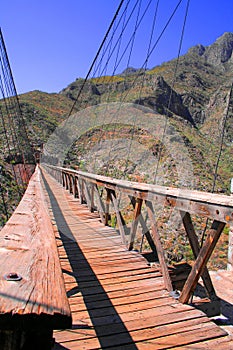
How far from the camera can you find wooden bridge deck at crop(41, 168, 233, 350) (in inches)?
61.7

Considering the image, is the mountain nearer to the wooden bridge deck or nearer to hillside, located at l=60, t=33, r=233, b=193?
hillside, located at l=60, t=33, r=233, b=193

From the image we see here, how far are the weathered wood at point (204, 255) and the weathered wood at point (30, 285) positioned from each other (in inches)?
37.2

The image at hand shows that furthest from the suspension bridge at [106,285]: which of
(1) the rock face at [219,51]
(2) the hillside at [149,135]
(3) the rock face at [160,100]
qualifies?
(1) the rock face at [219,51]

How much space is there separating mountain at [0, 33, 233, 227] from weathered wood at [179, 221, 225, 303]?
2.23 metres

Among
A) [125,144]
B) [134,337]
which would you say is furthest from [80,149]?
[134,337]

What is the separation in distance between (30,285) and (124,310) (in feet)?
4.87

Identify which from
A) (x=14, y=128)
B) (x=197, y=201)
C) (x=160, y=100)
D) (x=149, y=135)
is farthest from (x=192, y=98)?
(x=197, y=201)

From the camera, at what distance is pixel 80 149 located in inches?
1119

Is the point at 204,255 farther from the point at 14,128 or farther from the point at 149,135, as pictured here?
the point at 149,135

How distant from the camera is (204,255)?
5.46 feet

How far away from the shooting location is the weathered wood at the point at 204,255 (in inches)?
61.4

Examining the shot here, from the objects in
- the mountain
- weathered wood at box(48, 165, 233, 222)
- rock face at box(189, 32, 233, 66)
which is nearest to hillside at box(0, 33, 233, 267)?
the mountain

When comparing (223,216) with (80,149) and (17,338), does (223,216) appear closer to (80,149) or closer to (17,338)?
(17,338)

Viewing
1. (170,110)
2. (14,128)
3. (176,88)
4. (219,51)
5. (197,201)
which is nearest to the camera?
(197,201)
